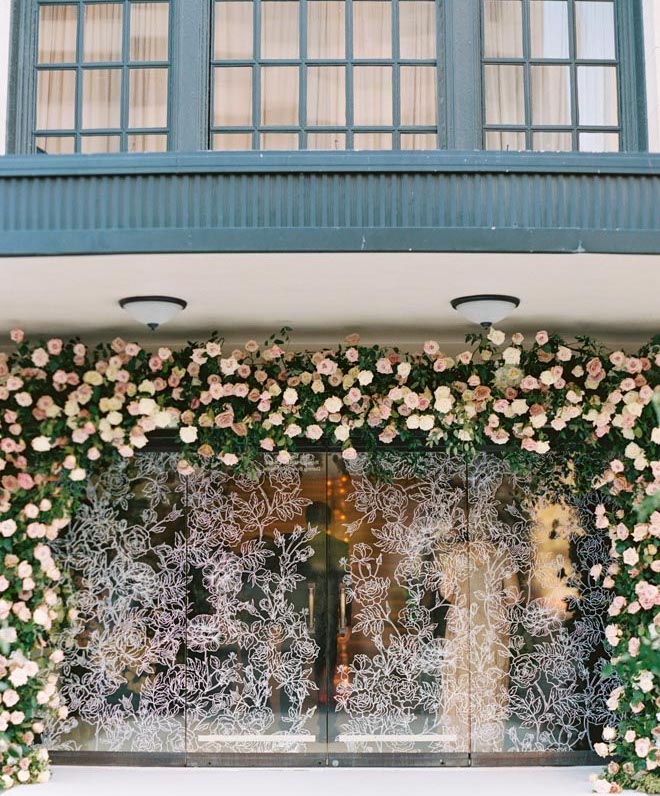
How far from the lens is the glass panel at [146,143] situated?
5637mm

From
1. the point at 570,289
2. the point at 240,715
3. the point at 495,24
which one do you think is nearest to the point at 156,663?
the point at 240,715

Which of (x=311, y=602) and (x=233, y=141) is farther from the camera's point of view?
(x=311, y=602)

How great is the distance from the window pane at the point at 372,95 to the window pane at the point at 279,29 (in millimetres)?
437

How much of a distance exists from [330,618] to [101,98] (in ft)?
12.2

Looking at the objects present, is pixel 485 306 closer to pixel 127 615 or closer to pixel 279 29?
pixel 279 29

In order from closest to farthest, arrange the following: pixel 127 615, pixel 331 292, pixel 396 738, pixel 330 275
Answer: pixel 330 275 < pixel 331 292 < pixel 396 738 < pixel 127 615

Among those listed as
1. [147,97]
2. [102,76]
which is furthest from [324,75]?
[102,76]

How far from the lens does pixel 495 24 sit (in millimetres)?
5676

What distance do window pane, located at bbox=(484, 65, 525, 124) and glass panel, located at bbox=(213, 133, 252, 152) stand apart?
4.84 feet

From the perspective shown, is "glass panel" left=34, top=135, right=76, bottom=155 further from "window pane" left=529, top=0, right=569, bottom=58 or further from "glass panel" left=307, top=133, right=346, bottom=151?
"window pane" left=529, top=0, right=569, bottom=58

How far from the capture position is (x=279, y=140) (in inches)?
221

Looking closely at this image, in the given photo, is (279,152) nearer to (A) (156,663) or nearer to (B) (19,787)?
(A) (156,663)

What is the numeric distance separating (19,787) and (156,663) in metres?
1.12

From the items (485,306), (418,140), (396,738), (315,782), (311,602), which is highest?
(418,140)
